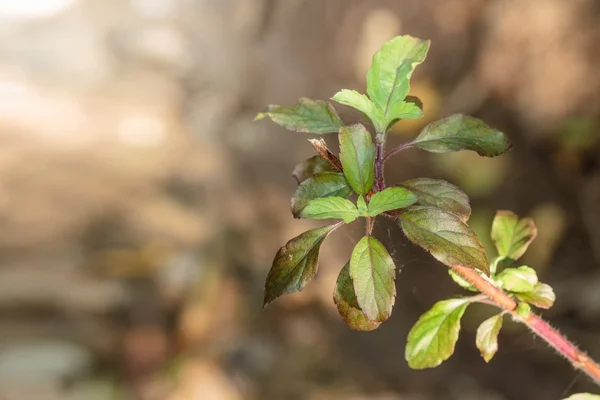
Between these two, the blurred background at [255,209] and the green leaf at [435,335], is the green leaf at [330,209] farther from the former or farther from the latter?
the blurred background at [255,209]

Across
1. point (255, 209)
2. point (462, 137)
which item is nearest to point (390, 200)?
point (462, 137)

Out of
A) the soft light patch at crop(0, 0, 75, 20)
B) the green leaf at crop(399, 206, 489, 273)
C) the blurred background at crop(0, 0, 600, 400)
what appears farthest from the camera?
the soft light patch at crop(0, 0, 75, 20)

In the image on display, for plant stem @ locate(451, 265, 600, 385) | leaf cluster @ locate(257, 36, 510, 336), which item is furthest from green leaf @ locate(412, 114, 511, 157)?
plant stem @ locate(451, 265, 600, 385)

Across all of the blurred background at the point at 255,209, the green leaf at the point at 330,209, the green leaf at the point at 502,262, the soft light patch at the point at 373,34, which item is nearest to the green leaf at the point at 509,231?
the green leaf at the point at 502,262

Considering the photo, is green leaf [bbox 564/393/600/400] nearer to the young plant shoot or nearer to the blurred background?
the young plant shoot

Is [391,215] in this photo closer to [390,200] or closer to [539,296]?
[390,200]

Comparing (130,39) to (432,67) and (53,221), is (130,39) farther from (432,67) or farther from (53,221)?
(432,67)
